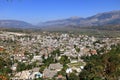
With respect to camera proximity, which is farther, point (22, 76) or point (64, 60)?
point (64, 60)

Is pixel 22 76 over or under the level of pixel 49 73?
under

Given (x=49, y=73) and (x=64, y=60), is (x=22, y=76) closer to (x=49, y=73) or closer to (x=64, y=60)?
(x=49, y=73)

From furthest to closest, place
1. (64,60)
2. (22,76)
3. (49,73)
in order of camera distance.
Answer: (64,60)
(22,76)
(49,73)

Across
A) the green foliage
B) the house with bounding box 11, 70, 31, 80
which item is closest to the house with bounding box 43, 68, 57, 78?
the house with bounding box 11, 70, 31, 80

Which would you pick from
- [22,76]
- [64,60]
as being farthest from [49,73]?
[64,60]

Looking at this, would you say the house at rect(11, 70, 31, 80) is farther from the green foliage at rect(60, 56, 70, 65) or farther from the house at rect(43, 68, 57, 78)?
the green foliage at rect(60, 56, 70, 65)

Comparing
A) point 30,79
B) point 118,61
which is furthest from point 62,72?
point 118,61

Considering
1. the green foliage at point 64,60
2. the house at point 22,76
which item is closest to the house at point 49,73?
the house at point 22,76

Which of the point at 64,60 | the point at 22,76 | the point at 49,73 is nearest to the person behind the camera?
the point at 49,73

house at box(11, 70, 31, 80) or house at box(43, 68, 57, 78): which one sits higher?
house at box(43, 68, 57, 78)

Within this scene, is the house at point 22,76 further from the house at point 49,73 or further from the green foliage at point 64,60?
the green foliage at point 64,60

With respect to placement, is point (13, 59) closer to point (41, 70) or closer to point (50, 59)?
point (50, 59)
